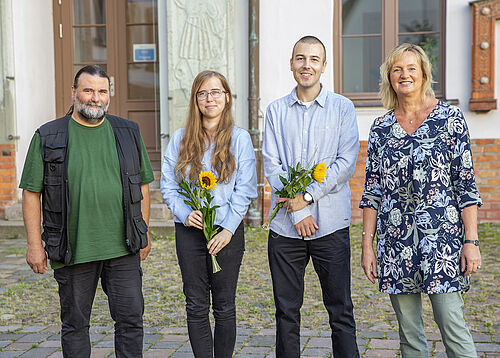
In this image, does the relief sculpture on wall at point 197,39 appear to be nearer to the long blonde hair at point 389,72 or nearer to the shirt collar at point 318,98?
the shirt collar at point 318,98

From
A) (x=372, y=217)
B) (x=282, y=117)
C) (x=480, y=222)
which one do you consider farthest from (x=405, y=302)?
(x=480, y=222)

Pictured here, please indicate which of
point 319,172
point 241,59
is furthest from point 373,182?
point 241,59

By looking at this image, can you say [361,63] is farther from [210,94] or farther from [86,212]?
[86,212]

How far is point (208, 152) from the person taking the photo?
3.80m

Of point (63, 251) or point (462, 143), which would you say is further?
point (63, 251)

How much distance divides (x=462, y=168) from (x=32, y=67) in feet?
25.9

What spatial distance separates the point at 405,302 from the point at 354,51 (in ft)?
21.7

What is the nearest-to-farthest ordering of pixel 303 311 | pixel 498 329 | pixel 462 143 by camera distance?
pixel 462 143, pixel 498 329, pixel 303 311

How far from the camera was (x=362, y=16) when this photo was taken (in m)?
9.20

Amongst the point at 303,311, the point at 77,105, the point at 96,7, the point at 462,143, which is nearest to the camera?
the point at 462,143

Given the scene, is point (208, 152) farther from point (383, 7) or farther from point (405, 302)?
point (383, 7)

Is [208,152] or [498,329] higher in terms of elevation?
[208,152]

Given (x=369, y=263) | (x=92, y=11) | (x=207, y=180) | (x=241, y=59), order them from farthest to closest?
(x=92, y=11) < (x=241, y=59) < (x=207, y=180) < (x=369, y=263)

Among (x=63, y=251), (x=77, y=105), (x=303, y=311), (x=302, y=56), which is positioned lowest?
(x=303, y=311)
